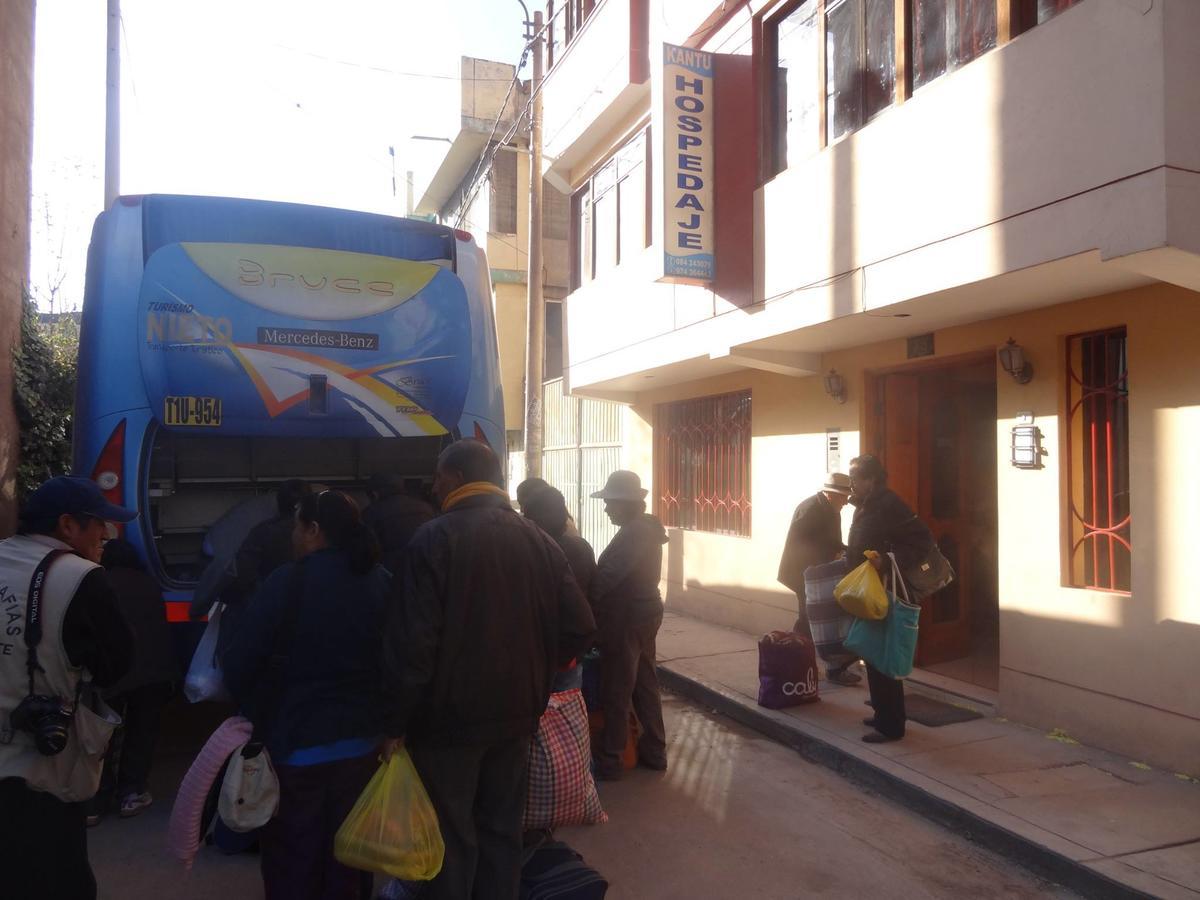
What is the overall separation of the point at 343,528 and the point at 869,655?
3.54 meters

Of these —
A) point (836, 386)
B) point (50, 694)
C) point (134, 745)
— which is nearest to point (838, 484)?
point (836, 386)

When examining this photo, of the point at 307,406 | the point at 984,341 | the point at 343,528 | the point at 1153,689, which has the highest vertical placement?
the point at 984,341

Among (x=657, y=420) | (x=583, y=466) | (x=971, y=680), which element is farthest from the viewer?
(x=583, y=466)

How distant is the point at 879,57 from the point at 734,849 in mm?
5470

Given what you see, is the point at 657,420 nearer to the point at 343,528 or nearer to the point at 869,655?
the point at 869,655

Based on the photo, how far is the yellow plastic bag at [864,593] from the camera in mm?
5328

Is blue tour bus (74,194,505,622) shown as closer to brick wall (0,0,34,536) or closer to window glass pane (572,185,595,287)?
brick wall (0,0,34,536)

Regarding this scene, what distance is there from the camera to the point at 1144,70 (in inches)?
175

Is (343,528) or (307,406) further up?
(307,406)

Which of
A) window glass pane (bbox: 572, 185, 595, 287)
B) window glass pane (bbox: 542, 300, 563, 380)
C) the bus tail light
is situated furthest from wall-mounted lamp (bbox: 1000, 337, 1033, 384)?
window glass pane (bbox: 542, 300, 563, 380)

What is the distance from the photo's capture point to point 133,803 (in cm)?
465

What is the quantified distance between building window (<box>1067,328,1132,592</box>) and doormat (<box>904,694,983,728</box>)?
1215 millimetres

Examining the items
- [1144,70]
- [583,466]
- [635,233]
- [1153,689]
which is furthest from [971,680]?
[583,466]

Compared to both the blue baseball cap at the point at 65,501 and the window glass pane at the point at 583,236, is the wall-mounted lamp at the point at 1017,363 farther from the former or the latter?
the window glass pane at the point at 583,236
